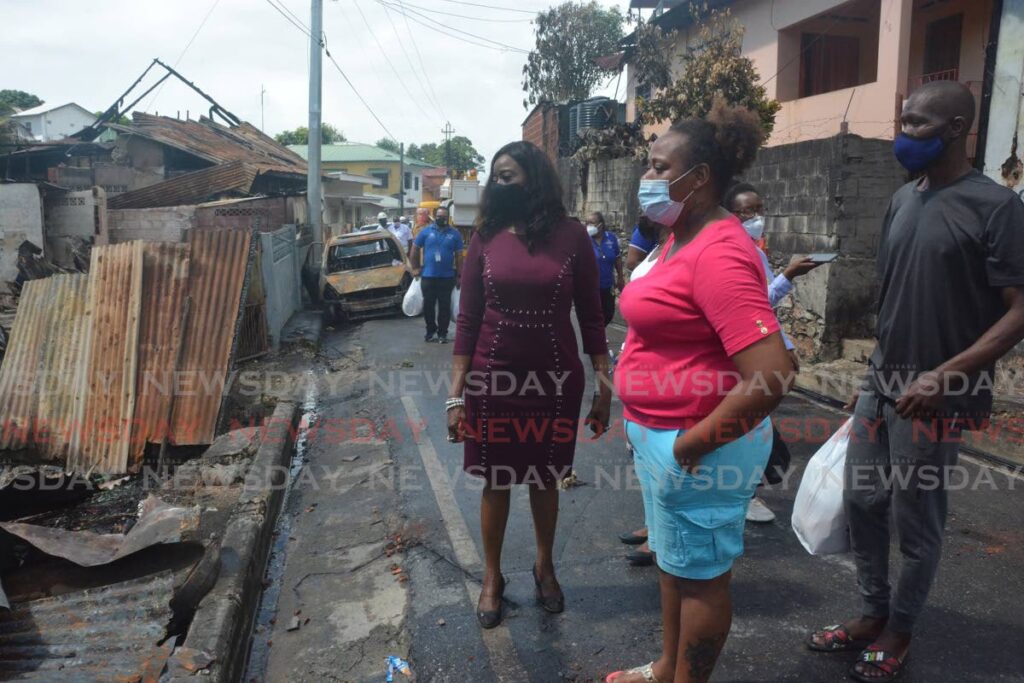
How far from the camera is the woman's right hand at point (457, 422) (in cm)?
316

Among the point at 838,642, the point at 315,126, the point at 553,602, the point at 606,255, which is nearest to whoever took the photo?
the point at 838,642

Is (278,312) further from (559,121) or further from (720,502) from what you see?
(559,121)

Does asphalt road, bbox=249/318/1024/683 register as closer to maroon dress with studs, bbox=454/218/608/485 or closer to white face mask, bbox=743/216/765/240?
maroon dress with studs, bbox=454/218/608/485

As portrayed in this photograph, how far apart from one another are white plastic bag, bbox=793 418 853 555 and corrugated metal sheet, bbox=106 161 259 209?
62.4ft

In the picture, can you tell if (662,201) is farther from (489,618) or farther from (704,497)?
(489,618)

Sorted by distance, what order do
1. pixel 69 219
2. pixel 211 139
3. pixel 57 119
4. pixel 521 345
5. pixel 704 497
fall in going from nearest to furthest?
pixel 704 497, pixel 521 345, pixel 69 219, pixel 211 139, pixel 57 119

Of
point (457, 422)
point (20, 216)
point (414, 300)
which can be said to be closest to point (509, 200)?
point (457, 422)

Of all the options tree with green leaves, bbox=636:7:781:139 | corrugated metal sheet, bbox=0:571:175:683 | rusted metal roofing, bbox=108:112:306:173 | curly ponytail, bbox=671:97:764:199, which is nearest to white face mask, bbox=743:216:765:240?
curly ponytail, bbox=671:97:764:199

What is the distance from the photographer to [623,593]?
11.3 feet

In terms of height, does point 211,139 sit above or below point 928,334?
above

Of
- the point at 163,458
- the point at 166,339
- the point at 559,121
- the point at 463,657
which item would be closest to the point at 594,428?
the point at 463,657

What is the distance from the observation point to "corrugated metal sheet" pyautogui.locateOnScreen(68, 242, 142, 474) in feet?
19.5

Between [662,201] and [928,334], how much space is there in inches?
41.4

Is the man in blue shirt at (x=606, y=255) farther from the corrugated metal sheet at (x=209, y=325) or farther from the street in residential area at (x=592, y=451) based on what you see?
the corrugated metal sheet at (x=209, y=325)
